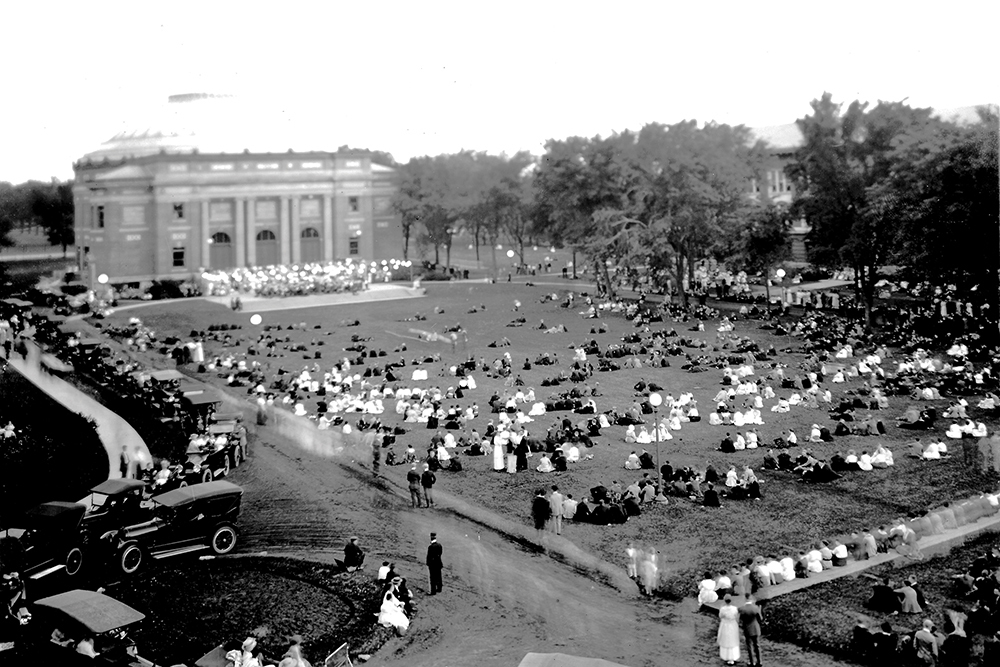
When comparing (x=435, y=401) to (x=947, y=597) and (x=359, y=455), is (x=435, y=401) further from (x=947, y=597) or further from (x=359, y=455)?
(x=947, y=597)

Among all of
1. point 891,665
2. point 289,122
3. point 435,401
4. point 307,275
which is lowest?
point 891,665

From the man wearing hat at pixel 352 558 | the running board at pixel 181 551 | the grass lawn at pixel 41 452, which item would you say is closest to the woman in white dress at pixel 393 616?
the man wearing hat at pixel 352 558

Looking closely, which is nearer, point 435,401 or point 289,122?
point 289,122

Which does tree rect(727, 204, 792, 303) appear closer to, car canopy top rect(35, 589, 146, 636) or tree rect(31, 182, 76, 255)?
tree rect(31, 182, 76, 255)

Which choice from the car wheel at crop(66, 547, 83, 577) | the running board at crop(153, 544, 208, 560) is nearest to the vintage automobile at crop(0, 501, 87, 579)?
the car wheel at crop(66, 547, 83, 577)

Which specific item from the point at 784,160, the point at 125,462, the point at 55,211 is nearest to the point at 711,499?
the point at 125,462

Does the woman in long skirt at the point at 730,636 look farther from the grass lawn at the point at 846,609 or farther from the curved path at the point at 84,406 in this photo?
the curved path at the point at 84,406

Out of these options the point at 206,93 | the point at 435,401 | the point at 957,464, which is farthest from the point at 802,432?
the point at 206,93
